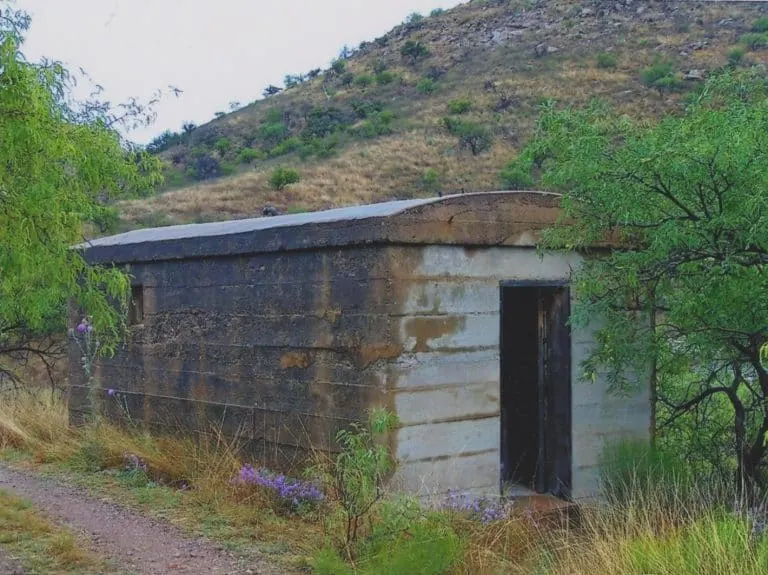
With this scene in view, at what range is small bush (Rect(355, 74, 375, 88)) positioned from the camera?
1849 inches

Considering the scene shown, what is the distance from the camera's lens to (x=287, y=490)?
22.7 ft

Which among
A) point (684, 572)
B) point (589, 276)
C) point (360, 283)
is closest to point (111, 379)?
point (360, 283)

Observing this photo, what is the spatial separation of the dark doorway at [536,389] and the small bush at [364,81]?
3982cm

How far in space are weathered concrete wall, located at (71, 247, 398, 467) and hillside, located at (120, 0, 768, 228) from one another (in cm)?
2287

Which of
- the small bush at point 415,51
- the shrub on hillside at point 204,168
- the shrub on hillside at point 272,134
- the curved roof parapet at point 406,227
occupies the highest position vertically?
the small bush at point 415,51

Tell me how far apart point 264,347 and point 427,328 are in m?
1.65

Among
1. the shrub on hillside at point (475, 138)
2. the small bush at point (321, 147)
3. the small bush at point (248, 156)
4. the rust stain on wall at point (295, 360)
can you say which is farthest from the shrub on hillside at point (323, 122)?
the rust stain on wall at point (295, 360)

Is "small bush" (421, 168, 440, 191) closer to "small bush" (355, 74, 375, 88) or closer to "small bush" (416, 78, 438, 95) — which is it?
"small bush" (416, 78, 438, 95)

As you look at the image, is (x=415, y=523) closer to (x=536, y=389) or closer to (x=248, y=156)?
(x=536, y=389)

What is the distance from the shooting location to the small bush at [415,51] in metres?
48.1

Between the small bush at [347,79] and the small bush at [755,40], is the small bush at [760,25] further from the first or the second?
the small bush at [347,79]

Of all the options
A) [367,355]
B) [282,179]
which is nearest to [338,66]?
[282,179]

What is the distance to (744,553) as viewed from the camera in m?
5.00

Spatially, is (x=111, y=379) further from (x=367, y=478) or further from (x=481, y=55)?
(x=481, y=55)
